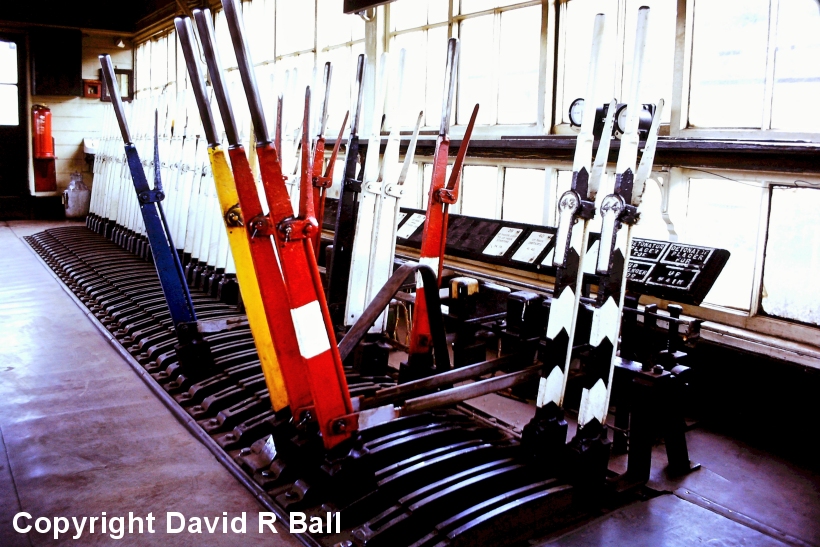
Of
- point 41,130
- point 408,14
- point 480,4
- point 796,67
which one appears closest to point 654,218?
point 796,67

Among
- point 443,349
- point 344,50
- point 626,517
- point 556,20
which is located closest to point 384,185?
point 443,349

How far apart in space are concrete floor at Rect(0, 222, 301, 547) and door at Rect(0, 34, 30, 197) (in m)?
8.16

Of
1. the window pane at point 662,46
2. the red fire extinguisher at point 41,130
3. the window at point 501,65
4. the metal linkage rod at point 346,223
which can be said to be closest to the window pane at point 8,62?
the red fire extinguisher at point 41,130

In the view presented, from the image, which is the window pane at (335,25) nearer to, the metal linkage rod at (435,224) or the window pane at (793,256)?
the metal linkage rod at (435,224)

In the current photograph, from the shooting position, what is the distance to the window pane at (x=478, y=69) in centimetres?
488

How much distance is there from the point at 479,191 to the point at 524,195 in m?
0.47

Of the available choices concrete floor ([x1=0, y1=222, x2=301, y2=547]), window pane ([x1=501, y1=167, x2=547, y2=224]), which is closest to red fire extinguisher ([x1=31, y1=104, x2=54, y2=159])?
concrete floor ([x1=0, y1=222, x2=301, y2=547])

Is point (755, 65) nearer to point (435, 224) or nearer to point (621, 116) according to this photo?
point (621, 116)

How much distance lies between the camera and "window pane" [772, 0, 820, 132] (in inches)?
120

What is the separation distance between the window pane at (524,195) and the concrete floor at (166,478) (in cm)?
152

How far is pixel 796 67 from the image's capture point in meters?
3.13

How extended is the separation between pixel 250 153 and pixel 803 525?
3.72 m

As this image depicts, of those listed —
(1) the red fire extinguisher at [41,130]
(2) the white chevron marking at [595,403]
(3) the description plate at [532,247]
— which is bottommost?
(2) the white chevron marking at [595,403]

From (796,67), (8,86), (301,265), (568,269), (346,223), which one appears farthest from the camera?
(8,86)
